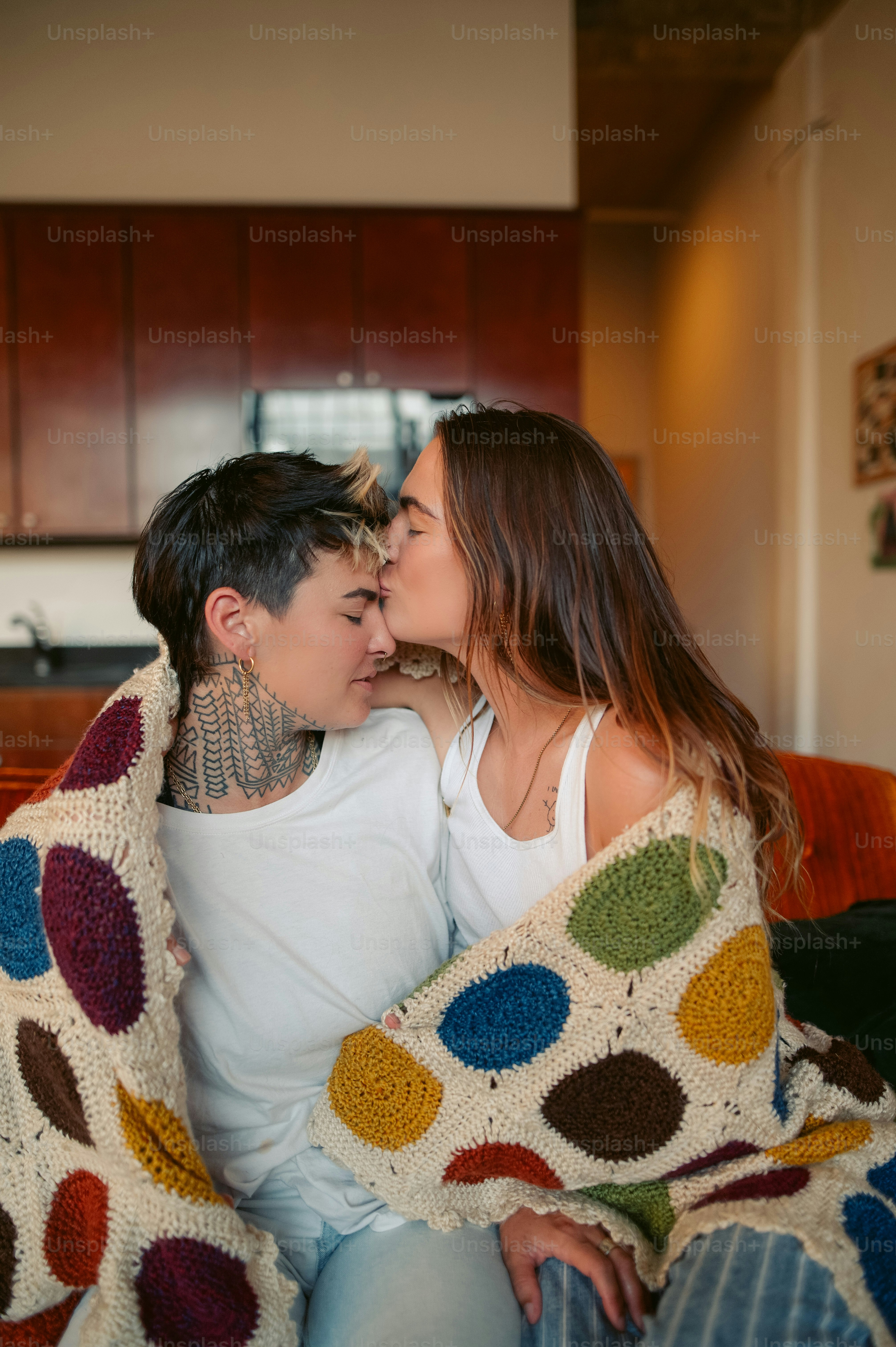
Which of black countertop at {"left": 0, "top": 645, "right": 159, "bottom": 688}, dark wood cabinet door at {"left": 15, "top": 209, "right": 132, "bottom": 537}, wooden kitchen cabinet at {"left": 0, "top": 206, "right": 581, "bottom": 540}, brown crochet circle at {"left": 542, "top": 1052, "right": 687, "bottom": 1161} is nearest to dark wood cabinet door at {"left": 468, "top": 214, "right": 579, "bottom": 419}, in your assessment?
wooden kitchen cabinet at {"left": 0, "top": 206, "right": 581, "bottom": 540}

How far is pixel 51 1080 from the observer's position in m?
0.90

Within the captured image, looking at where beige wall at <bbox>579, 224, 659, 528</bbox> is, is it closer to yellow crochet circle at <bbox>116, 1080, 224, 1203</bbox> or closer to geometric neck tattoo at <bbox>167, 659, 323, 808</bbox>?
geometric neck tattoo at <bbox>167, 659, 323, 808</bbox>

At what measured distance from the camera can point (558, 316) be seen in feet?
10.6

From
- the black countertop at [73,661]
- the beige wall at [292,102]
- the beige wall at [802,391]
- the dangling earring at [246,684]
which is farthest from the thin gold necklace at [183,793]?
the beige wall at [292,102]

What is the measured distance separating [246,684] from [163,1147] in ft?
1.76

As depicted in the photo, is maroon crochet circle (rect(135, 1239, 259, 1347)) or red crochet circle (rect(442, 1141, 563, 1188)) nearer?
maroon crochet circle (rect(135, 1239, 259, 1347))

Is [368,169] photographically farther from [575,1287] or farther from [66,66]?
[575,1287]

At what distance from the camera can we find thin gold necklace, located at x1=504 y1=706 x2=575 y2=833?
1.15 m

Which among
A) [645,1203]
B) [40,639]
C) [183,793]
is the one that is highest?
[40,639]

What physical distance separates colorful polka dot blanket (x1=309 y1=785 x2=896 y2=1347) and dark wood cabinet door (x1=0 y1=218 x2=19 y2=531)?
9.51 ft

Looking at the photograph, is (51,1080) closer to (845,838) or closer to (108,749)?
(108,749)

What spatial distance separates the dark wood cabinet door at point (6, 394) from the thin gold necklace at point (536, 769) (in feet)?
9.27

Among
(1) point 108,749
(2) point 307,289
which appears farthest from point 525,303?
(1) point 108,749

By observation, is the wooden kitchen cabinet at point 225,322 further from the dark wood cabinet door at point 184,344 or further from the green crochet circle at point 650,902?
the green crochet circle at point 650,902
